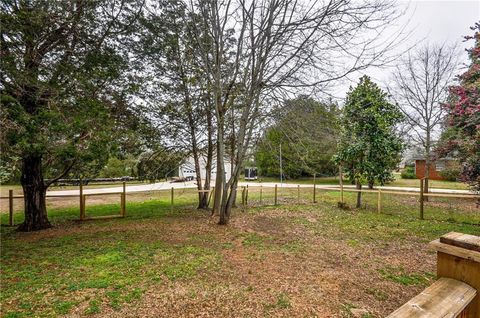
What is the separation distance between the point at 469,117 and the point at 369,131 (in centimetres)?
376

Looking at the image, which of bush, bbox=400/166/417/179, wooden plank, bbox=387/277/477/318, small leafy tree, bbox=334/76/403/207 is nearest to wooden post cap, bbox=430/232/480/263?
wooden plank, bbox=387/277/477/318

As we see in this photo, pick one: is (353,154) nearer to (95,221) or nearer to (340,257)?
(340,257)

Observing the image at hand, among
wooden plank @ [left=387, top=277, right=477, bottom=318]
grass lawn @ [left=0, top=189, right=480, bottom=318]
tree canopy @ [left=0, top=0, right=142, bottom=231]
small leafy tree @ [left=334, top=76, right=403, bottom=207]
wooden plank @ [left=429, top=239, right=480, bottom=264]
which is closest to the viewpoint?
wooden plank @ [left=387, top=277, right=477, bottom=318]

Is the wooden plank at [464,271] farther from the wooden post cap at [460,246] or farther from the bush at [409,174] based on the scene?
the bush at [409,174]

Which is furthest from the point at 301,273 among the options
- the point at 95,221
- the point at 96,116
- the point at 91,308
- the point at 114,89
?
the point at 95,221

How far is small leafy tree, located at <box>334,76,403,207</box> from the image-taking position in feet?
32.1

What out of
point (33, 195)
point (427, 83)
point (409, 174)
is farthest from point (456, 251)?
point (409, 174)

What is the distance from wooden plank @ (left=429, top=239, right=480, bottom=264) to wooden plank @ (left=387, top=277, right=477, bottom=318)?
0.42ft

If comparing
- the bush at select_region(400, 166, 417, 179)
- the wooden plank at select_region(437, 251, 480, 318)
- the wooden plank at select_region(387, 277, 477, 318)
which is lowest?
the bush at select_region(400, 166, 417, 179)

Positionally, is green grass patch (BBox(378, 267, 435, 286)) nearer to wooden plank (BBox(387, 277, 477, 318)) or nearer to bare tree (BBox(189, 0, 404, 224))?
wooden plank (BBox(387, 277, 477, 318))

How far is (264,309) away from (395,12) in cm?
557

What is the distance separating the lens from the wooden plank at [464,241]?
1.12 m

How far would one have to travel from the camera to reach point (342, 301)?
3174 millimetres

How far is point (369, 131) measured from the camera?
988 centimetres
